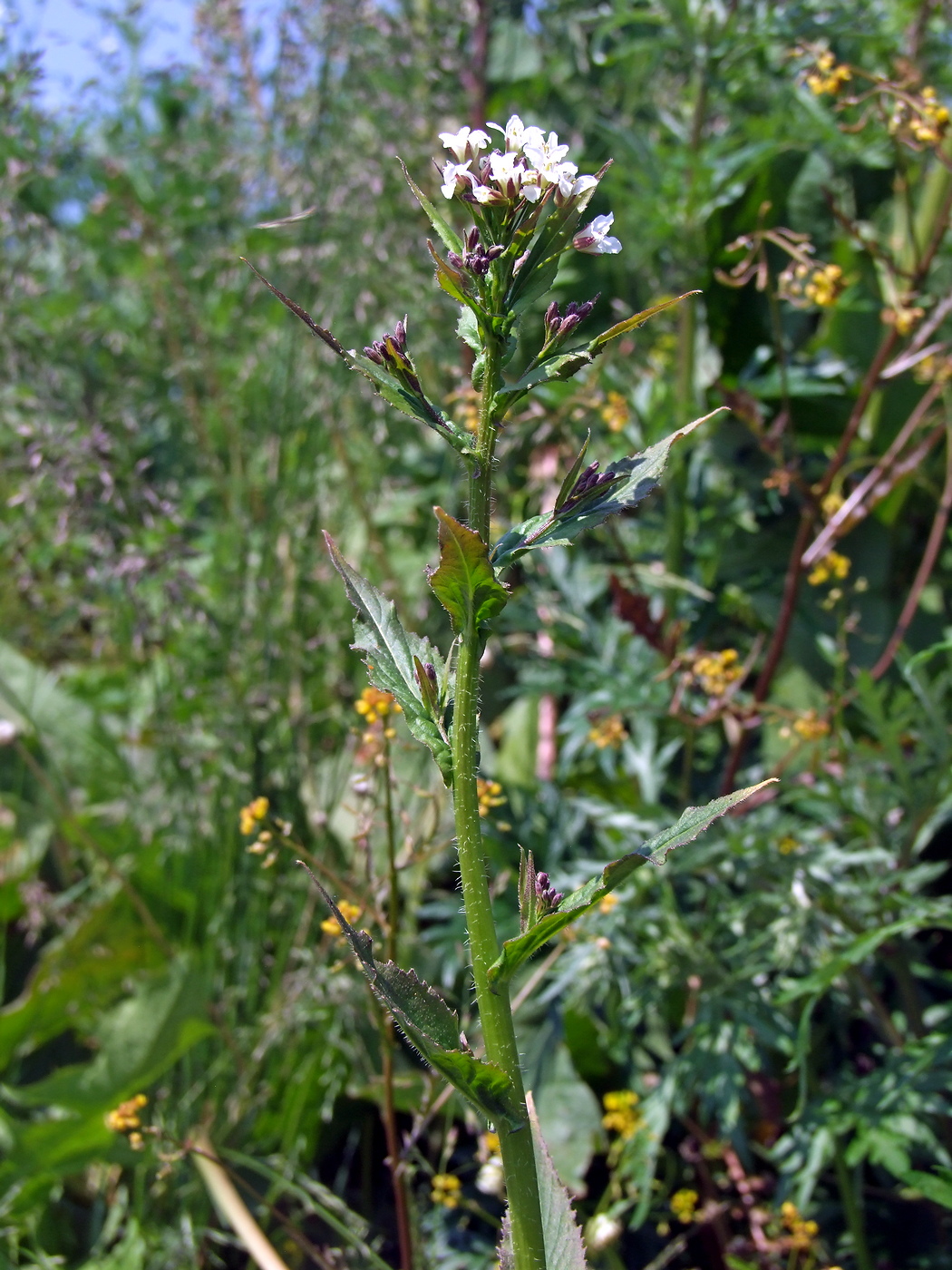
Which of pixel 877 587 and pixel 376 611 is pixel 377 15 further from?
pixel 376 611

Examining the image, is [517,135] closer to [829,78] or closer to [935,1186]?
[829,78]

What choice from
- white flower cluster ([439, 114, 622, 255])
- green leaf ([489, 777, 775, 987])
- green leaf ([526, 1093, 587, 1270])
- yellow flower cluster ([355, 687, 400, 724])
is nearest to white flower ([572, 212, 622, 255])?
white flower cluster ([439, 114, 622, 255])

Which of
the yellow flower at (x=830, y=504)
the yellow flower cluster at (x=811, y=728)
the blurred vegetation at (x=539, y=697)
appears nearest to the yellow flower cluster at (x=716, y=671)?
→ the blurred vegetation at (x=539, y=697)

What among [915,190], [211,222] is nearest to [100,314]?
[211,222]

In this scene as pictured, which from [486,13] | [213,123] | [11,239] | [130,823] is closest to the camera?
[130,823]

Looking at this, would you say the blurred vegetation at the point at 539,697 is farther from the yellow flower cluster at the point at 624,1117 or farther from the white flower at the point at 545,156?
the white flower at the point at 545,156

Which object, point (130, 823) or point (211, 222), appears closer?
point (130, 823)
